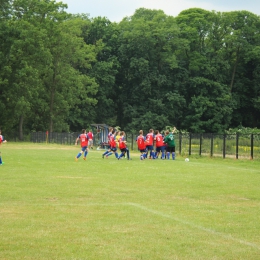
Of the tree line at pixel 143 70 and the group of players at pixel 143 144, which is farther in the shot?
the tree line at pixel 143 70

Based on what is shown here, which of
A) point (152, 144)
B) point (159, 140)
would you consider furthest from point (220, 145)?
point (152, 144)

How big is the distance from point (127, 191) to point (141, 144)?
1917cm

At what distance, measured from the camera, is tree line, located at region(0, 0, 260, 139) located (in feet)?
260

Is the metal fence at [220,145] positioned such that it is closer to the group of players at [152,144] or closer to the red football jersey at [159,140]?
the group of players at [152,144]

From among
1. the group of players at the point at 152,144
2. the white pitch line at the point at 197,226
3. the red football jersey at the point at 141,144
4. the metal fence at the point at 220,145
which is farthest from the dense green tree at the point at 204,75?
the white pitch line at the point at 197,226

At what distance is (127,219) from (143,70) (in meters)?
74.9

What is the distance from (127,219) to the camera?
37.4ft

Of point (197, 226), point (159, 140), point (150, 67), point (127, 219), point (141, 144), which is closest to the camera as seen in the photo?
point (197, 226)

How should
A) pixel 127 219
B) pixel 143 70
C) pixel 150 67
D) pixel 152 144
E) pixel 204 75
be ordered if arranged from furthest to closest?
pixel 150 67 → pixel 204 75 → pixel 143 70 → pixel 152 144 → pixel 127 219

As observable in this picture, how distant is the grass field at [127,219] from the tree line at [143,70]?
194 feet

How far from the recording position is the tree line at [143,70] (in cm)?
7912

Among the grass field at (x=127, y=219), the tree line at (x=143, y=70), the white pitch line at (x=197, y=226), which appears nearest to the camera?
the grass field at (x=127, y=219)

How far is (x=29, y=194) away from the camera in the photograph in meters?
15.4

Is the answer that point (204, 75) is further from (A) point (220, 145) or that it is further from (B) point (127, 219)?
(B) point (127, 219)
